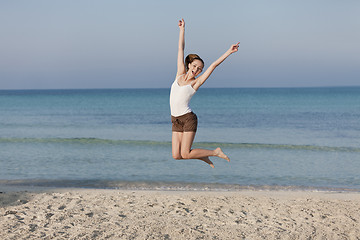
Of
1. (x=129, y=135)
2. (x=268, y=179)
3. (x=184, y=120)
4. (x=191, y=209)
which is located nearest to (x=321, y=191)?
(x=268, y=179)

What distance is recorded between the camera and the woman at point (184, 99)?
20.3 ft

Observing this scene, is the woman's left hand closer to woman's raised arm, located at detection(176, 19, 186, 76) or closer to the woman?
the woman

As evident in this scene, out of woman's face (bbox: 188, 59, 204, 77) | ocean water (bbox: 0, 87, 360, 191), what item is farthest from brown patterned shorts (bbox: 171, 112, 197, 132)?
ocean water (bbox: 0, 87, 360, 191)

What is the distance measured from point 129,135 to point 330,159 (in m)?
10.3

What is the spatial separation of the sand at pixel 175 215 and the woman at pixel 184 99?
1302 millimetres

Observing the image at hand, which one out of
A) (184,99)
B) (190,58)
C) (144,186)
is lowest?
(144,186)

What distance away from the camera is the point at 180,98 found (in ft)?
20.4

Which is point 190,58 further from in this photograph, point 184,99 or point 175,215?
point 175,215

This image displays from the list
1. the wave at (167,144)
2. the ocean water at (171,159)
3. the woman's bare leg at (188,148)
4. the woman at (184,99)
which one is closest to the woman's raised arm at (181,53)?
the woman at (184,99)

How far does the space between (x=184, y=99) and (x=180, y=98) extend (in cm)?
6

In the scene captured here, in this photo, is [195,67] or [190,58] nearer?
[195,67]

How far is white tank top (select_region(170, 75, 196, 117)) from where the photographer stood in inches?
243

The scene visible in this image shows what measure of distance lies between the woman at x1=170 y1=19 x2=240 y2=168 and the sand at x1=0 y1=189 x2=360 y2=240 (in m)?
1.30

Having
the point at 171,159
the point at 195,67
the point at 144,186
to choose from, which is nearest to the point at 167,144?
the point at 171,159
